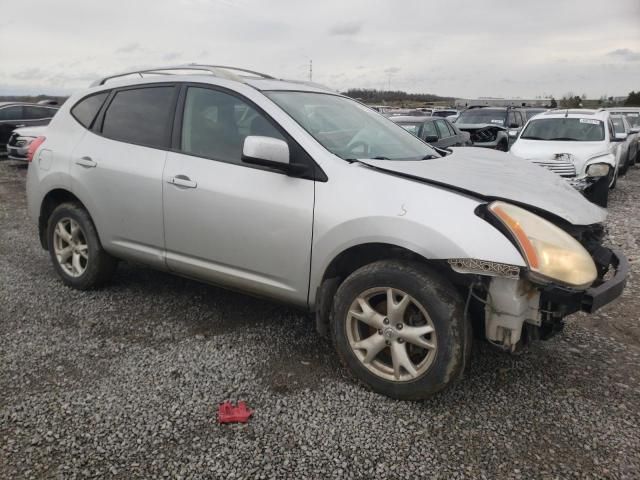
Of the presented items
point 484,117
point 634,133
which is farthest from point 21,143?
point 634,133

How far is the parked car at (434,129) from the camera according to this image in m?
10.6

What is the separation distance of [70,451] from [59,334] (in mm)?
1469

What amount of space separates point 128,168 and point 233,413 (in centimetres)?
204

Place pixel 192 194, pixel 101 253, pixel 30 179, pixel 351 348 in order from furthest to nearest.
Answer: pixel 30 179, pixel 101 253, pixel 192 194, pixel 351 348

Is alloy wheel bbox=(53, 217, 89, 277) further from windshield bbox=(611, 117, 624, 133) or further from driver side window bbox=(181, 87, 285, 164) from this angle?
windshield bbox=(611, 117, 624, 133)

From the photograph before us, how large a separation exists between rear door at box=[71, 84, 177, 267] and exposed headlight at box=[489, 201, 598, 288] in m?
2.33

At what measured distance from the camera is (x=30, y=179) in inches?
181

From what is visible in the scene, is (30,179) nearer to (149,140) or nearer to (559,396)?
(149,140)

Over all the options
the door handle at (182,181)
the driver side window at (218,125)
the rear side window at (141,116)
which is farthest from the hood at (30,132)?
the door handle at (182,181)

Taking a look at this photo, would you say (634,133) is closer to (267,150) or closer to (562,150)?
(562,150)

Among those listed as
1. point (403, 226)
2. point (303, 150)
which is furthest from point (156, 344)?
point (403, 226)

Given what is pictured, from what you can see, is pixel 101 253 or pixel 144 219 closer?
pixel 144 219

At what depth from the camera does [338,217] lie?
297cm

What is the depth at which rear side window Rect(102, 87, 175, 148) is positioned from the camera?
385 cm
